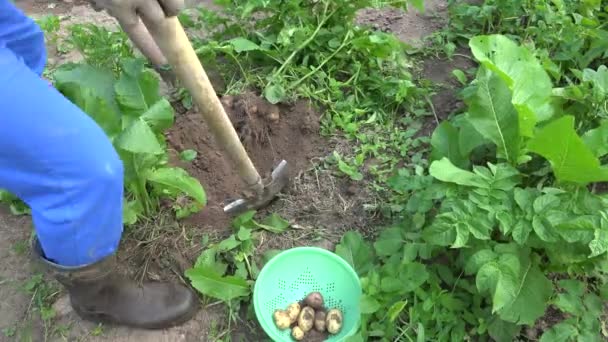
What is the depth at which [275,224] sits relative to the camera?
8.02 ft

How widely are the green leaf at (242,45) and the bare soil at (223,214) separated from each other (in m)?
0.23

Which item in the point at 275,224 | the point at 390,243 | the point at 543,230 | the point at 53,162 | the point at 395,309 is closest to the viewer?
the point at 53,162

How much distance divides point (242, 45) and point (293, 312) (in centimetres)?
136

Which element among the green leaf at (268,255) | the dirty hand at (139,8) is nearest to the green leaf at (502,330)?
the green leaf at (268,255)

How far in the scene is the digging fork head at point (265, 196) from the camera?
245 centimetres

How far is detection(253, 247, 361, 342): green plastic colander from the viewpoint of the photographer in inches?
86.0

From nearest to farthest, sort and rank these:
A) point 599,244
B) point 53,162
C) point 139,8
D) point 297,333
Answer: point 53,162 < point 139,8 < point 599,244 < point 297,333

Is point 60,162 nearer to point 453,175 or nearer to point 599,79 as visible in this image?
point 453,175

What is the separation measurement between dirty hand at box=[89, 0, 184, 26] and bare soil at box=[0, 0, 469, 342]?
1.02 metres

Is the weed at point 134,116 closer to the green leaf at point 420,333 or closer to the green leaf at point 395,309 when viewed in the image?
the green leaf at point 395,309

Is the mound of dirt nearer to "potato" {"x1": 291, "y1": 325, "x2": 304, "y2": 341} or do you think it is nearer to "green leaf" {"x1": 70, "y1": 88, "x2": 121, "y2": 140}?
"green leaf" {"x1": 70, "y1": 88, "x2": 121, "y2": 140}

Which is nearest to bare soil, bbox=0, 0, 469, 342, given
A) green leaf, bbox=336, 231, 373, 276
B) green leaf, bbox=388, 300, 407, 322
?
green leaf, bbox=336, 231, 373, 276

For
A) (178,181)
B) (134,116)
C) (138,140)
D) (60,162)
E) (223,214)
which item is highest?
(60,162)

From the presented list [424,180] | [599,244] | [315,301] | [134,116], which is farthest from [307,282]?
[599,244]
